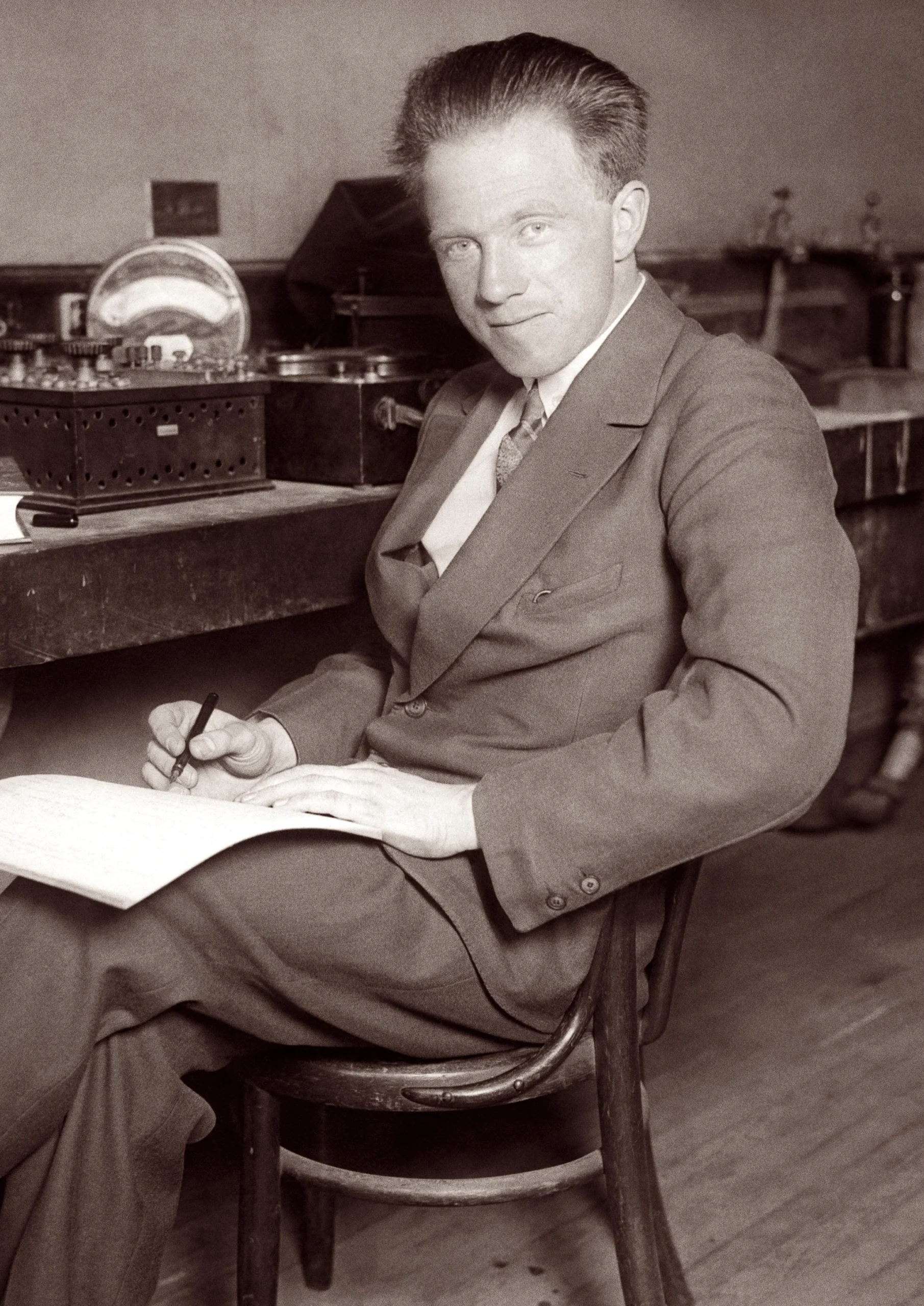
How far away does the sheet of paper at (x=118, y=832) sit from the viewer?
1.35 m

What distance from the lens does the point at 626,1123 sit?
1631 millimetres

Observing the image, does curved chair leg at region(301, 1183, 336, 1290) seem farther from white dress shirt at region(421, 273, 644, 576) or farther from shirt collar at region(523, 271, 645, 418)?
shirt collar at region(523, 271, 645, 418)

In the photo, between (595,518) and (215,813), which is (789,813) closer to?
(595,518)

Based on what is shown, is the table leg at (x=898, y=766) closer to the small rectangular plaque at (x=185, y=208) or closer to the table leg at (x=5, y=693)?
the small rectangular plaque at (x=185, y=208)

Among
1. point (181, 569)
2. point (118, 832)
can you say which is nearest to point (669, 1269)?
point (118, 832)

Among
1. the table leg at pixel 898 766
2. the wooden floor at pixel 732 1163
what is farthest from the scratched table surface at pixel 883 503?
the wooden floor at pixel 732 1163

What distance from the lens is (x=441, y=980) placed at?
153 centimetres

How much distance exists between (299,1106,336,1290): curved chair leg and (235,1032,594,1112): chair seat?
441 millimetres

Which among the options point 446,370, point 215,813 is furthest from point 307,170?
point 215,813

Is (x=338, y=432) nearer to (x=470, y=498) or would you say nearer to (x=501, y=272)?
(x=470, y=498)

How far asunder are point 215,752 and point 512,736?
0.33 meters

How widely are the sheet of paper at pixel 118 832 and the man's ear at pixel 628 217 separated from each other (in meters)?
0.68

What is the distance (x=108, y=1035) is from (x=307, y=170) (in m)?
2.27

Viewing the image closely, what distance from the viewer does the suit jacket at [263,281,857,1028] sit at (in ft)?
4.77
